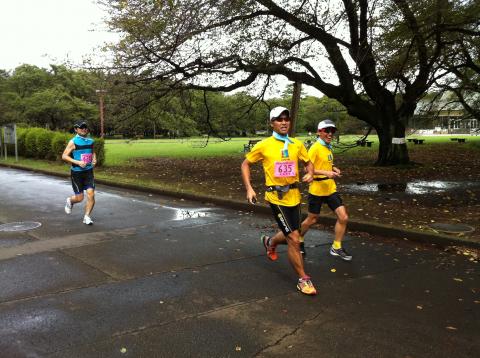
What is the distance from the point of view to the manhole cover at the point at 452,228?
23.1 ft

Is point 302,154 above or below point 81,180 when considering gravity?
above

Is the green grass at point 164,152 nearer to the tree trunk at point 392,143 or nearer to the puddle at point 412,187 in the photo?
the tree trunk at point 392,143

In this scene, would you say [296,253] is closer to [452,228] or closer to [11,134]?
[452,228]

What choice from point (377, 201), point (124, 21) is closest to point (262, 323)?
point (377, 201)

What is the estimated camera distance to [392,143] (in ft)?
59.6

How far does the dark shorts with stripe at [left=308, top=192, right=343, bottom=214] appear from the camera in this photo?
19.5 feet

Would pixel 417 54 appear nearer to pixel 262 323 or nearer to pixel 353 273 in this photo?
pixel 353 273

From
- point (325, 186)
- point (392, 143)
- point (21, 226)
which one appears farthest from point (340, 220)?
point (392, 143)

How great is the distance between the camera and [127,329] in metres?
3.78

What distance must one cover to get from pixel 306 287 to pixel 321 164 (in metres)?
1.79

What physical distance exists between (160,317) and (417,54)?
15384mm

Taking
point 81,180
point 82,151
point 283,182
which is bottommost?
point 81,180

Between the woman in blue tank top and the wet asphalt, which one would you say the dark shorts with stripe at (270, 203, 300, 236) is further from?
the woman in blue tank top

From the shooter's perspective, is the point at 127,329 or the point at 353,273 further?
the point at 353,273
